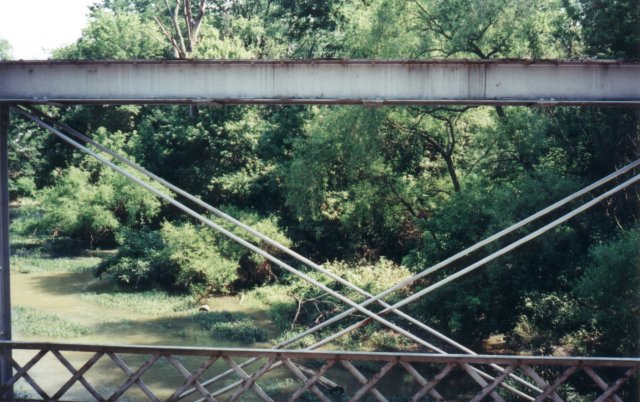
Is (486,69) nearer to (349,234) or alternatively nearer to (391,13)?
(391,13)

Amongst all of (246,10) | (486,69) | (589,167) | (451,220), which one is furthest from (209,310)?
(246,10)

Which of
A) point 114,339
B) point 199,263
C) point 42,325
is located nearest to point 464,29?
point 199,263

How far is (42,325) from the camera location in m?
19.6

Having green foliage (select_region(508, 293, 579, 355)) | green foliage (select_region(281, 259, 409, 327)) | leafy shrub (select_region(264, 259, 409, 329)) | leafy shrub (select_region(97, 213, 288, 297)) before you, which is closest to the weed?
leafy shrub (select_region(97, 213, 288, 297))

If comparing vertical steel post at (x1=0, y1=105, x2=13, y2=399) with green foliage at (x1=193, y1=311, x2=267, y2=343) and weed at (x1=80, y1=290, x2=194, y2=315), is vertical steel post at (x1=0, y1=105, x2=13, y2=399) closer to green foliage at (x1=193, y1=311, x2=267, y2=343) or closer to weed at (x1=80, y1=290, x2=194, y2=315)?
green foliage at (x1=193, y1=311, x2=267, y2=343)

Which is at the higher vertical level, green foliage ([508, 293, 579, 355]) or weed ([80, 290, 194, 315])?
green foliage ([508, 293, 579, 355])

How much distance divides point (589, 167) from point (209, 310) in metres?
12.8

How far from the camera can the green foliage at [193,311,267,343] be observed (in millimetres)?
19031

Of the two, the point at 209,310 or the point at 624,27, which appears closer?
the point at 624,27

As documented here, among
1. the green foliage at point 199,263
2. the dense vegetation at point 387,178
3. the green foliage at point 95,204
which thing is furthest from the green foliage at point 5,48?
the green foliage at point 199,263

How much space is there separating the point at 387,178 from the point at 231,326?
7543mm

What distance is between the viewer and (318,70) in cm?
830

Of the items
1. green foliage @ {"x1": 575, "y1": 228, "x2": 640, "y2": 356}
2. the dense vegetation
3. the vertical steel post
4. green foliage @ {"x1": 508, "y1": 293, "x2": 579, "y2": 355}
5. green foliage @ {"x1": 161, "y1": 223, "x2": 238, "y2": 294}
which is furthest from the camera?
green foliage @ {"x1": 161, "y1": 223, "x2": 238, "y2": 294}

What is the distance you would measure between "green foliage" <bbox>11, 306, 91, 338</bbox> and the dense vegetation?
391cm
